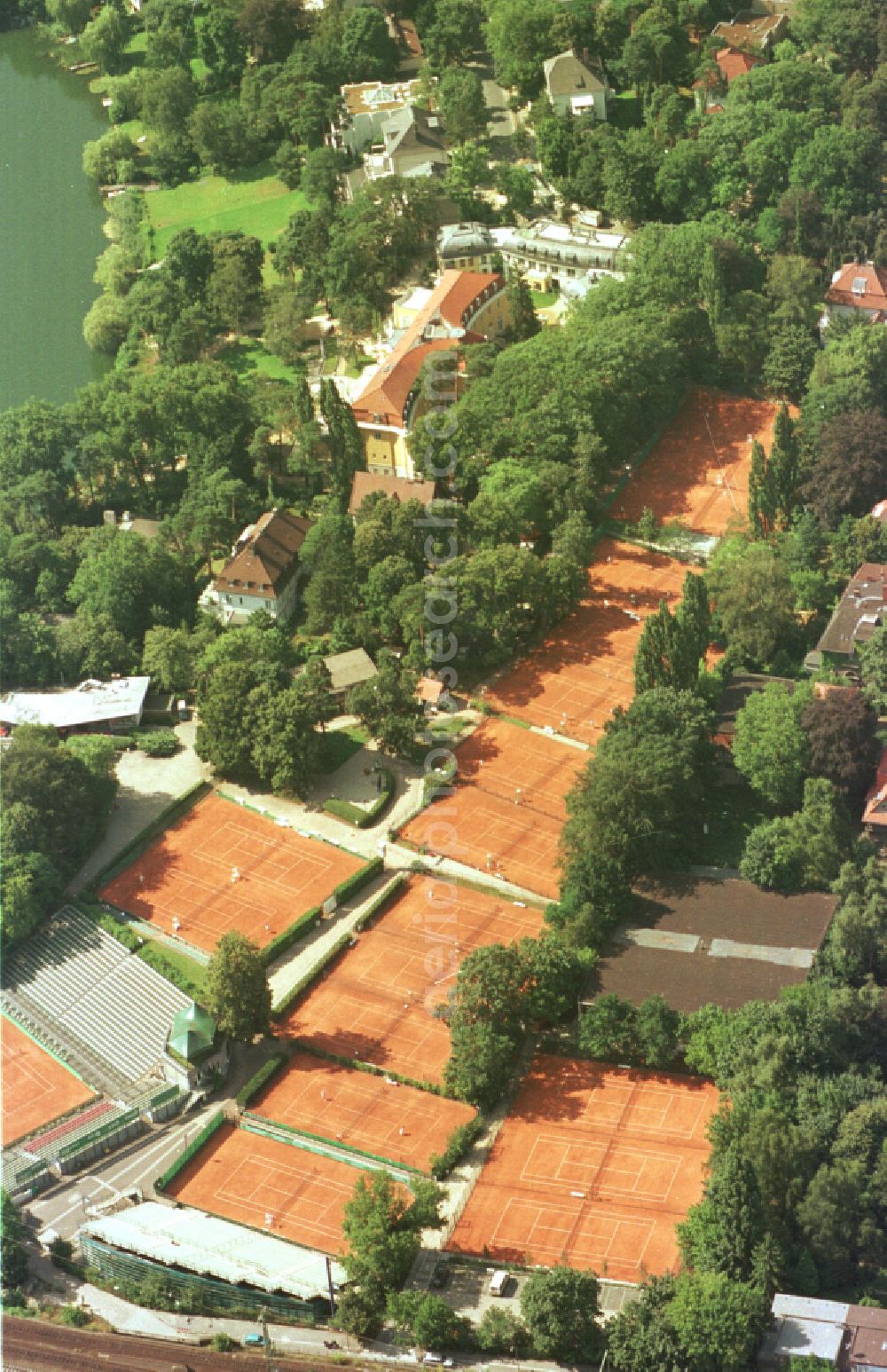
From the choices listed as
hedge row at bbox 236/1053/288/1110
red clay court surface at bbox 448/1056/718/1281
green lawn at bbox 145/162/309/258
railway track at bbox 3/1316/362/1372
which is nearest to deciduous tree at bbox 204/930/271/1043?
hedge row at bbox 236/1053/288/1110

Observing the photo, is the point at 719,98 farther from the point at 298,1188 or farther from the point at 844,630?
the point at 298,1188

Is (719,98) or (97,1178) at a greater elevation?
(719,98)

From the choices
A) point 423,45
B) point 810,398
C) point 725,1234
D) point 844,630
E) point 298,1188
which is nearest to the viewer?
point 725,1234

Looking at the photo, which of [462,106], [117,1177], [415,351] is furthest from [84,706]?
[462,106]

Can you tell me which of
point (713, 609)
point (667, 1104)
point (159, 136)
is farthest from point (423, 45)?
point (667, 1104)

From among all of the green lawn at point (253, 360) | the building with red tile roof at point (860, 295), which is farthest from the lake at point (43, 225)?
the building with red tile roof at point (860, 295)

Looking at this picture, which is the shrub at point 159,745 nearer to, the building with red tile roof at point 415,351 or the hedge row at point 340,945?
the hedge row at point 340,945

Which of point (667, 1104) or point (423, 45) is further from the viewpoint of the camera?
point (423, 45)

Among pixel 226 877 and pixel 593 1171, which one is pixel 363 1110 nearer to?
pixel 593 1171
